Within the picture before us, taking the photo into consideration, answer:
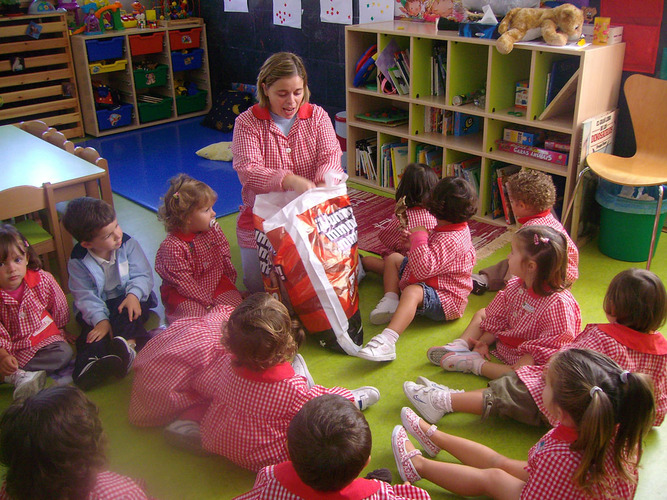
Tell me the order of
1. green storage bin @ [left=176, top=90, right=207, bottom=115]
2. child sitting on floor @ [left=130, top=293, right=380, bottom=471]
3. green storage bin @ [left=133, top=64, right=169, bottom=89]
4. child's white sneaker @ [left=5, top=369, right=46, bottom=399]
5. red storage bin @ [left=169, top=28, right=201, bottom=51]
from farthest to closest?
1. green storage bin @ [left=176, top=90, right=207, bottom=115]
2. red storage bin @ [left=169, top=28, right=201, bottom=51]
3. green storage bin @ [left=133, top=64, right=169, bottom=89]
4. child's white sneaker @ [left=5, top=369, right=46, bottom=399]
5. child sitting on floor @ [left=130, top=293, right=380, bottom=471]

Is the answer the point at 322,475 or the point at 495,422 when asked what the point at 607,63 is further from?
the point at 322,475

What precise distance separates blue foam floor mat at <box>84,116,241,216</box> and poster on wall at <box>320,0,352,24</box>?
4.28 feet

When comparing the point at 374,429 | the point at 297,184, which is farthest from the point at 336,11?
the point at 374,429

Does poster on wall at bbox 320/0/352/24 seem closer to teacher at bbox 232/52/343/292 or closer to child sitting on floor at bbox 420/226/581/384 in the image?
teacher at bbox 232/52/343/292

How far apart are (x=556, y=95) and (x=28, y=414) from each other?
2843mm

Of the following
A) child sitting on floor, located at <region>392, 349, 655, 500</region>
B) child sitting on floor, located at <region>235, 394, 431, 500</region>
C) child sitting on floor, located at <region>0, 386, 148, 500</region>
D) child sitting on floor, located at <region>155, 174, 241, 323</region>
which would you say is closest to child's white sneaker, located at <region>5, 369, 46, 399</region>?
child sitting on floor, located at <region>155, 174, 241, 323</region>

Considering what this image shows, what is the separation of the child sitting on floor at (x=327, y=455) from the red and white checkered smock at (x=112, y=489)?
1.08 feet

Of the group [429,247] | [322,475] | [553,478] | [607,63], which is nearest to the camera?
[322,475]

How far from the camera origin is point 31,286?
233 centimetres

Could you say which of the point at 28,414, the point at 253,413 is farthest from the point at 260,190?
the point at 28,414

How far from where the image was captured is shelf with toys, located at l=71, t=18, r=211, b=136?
5285 mm

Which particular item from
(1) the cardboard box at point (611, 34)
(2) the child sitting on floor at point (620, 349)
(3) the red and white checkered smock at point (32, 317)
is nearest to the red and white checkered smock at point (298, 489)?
(2) the child sitting on floor at point (620, 349)

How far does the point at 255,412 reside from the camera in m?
1.72

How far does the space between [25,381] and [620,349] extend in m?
1.95
